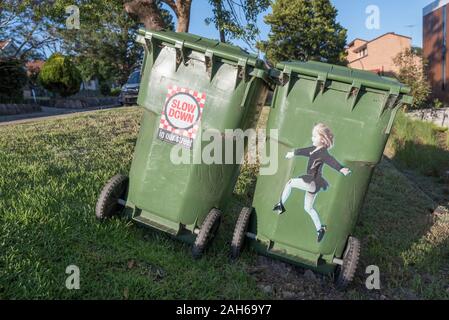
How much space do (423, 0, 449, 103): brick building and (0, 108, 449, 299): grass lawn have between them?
61.8ft

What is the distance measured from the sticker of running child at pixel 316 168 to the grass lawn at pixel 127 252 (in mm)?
609

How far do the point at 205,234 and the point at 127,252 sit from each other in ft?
2.05

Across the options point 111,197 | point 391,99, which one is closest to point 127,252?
point 111,197

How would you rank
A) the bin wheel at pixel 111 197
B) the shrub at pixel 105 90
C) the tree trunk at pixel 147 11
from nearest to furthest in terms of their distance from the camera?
the bin wheel at pixel 111 197, the tree trunk at pixel 147 11, the shrub at pixel 105 90

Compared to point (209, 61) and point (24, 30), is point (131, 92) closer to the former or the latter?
point (24, 30)

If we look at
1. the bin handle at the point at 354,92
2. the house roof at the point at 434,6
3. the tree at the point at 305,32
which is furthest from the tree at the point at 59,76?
the house roof at the point at 434,6

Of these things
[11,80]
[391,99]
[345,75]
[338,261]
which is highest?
[345,75]

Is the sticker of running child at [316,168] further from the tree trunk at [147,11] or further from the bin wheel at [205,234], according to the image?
the tree trunk at [147,11]

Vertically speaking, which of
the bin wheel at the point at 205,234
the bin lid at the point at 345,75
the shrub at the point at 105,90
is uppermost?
the bin lid at the point at 345,75

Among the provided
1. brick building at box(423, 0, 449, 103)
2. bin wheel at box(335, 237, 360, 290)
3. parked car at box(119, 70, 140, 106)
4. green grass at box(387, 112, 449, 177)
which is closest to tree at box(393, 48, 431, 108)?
brick building at box(423, 0, 449, 103)

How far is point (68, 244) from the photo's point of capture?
280 cm

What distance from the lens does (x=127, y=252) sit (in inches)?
112

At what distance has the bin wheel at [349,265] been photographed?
2.74 metres
